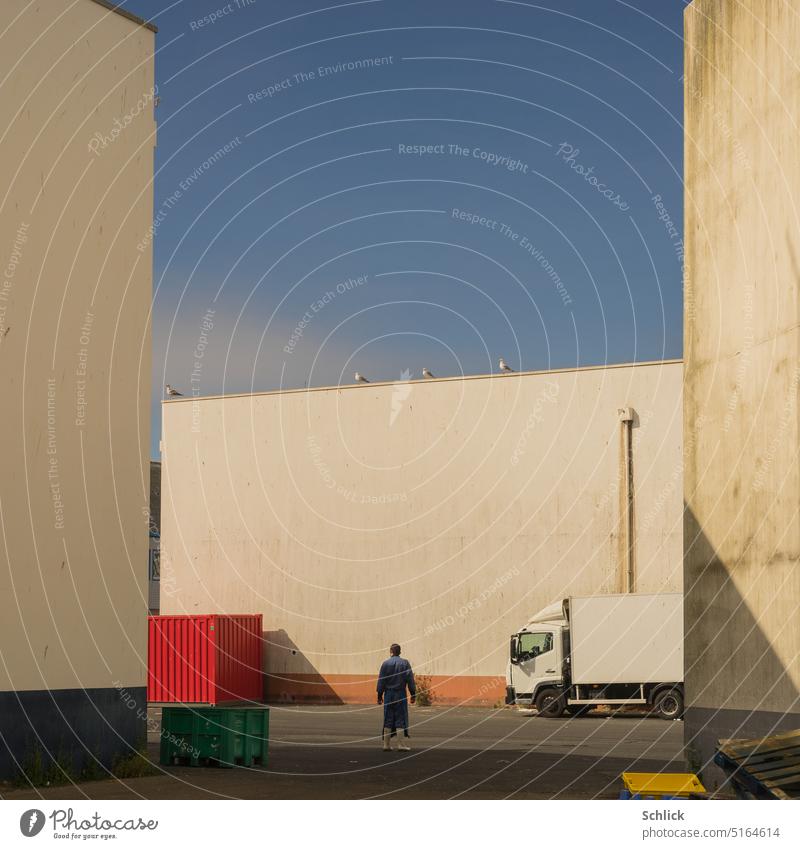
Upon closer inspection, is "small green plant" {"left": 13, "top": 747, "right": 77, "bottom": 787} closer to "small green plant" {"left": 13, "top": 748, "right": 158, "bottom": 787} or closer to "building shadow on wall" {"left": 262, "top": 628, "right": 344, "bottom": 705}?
"small green plant" {"left": 13, "top": 748, "right": 158, "bottom": 787}

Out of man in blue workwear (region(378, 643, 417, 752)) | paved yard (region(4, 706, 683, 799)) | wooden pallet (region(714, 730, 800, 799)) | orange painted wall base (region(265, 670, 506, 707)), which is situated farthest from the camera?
orange painted wall base (region(265, 670, 506, 707))

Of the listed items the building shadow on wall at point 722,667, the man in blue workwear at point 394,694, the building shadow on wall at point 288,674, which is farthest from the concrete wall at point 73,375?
the building shadow on wall at point 288,674

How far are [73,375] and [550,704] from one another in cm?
2032

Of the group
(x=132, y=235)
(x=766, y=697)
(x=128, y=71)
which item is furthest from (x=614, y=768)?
(x=128, y=71)

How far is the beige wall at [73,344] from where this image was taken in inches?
560

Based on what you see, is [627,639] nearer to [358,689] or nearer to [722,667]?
[358,689]

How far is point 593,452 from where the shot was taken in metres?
35.2

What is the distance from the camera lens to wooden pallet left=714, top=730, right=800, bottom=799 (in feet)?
30.1

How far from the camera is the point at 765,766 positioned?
9711 millimetres

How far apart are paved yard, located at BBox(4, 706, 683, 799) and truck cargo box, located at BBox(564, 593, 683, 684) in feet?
5.32

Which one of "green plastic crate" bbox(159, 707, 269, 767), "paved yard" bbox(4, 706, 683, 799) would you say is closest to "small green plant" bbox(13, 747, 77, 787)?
"paved yard" bbox(4, 706, 683, 799)

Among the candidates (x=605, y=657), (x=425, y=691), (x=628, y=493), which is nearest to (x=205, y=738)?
(x=605, y=657)

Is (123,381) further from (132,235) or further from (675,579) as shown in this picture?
(675,579)

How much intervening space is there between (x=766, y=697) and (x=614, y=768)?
5387mm
